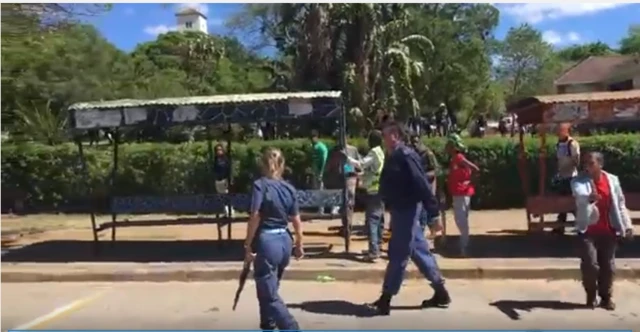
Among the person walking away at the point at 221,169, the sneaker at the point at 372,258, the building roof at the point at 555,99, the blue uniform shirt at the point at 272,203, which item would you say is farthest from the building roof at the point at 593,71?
the blue uniform shirt at the point at 272,203

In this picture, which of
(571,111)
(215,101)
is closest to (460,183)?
(571,111)

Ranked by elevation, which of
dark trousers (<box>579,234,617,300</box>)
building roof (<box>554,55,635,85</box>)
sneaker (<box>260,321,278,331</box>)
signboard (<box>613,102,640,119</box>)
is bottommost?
sneaker (<box>260,321,278,331</box>)

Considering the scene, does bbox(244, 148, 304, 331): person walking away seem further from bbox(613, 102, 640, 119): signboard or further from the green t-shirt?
the green t-shirt

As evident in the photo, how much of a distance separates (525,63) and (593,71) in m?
9.41

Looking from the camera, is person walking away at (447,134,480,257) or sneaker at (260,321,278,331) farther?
person walking away at (447,134,480,257)

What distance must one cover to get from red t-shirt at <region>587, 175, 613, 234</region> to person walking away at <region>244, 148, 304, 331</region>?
9.81ft

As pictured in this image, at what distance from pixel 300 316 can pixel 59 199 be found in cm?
1284

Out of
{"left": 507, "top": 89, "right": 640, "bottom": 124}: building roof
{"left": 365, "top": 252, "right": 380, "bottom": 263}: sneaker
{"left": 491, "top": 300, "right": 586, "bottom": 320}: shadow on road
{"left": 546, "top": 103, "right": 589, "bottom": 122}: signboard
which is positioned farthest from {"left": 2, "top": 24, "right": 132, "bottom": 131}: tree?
{"left": 491, "top": 300, "right": 586, "bottom": 320}: shadow on road

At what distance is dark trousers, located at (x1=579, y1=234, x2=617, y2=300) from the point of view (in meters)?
8.53

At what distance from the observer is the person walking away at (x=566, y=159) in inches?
490

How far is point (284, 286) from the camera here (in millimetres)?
10266

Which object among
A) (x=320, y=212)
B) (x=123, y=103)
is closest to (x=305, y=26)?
(x=320, y=212)

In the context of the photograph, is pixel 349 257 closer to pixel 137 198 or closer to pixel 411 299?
pixel 411 299

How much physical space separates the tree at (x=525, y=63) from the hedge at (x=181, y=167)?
62140 millimetres
